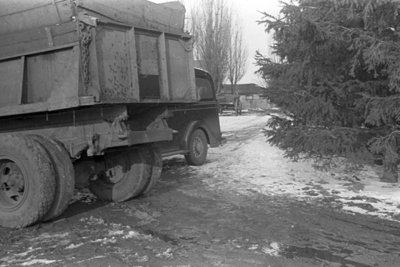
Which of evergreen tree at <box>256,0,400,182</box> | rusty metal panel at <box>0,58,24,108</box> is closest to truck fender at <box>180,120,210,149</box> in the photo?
evergreen tree at <box>256,0,400,182</box>

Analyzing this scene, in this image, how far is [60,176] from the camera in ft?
17.8

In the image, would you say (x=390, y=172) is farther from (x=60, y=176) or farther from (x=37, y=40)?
(x=37, y=40)

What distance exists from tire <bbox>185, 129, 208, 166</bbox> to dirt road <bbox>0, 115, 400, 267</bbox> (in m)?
2.04

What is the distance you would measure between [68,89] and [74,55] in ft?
1.33

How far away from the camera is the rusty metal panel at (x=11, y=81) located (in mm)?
5527

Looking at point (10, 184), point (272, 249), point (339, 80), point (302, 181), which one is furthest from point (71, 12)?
point (302, 181)

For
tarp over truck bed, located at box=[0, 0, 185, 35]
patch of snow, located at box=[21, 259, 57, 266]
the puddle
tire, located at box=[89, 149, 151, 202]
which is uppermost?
tarp over truck bed, located at box=[0, 0, 185, 35]

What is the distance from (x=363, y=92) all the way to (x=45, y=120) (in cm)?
480

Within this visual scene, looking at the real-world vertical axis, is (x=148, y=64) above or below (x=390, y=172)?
above

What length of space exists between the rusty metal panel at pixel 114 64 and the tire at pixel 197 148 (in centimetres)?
446

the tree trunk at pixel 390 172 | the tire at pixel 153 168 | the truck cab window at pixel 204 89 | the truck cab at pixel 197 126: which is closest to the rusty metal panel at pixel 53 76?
the tire at pixel 153 168

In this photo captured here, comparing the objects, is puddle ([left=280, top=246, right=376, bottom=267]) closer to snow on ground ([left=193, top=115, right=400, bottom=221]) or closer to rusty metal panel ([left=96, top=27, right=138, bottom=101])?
snow on ground ([left=193, top=115, right=400, bottom=221])

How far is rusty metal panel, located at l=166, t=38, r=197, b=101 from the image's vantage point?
656cm

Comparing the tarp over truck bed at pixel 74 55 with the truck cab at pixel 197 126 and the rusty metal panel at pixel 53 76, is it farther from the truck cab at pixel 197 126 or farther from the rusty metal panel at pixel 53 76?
the truck cab at pixel 197 126
